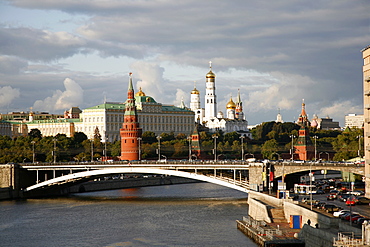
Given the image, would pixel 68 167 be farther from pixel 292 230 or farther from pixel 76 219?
pixel 292 230

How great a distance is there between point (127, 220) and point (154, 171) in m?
21.0

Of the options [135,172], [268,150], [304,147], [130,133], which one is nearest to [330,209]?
[135,172]

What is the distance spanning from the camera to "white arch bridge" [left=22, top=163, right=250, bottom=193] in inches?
3570

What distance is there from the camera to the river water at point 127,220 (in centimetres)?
6250

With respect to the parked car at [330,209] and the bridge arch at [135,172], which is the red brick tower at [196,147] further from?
the parked car at [330,209]

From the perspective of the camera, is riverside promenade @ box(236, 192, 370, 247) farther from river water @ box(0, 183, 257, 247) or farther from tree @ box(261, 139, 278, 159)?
tree @ box(261, 139, 278, 159)

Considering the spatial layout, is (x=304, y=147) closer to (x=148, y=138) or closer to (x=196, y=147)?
(x=196, y=147)

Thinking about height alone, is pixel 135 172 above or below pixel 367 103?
below

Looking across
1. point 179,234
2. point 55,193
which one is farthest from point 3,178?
point 179,234

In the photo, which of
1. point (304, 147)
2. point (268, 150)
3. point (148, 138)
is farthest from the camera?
point (148, 138)

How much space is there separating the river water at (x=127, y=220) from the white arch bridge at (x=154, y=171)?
2.44 metres

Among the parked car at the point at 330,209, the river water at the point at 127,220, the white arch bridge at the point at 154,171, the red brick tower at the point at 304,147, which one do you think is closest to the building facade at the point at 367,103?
the parked car at the point at 330,209

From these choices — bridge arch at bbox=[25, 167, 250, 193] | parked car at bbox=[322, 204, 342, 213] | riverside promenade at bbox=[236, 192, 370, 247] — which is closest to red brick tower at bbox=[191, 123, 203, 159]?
bridge arch at bbox=[25, 167, 250, 193]

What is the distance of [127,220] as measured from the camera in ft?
246
